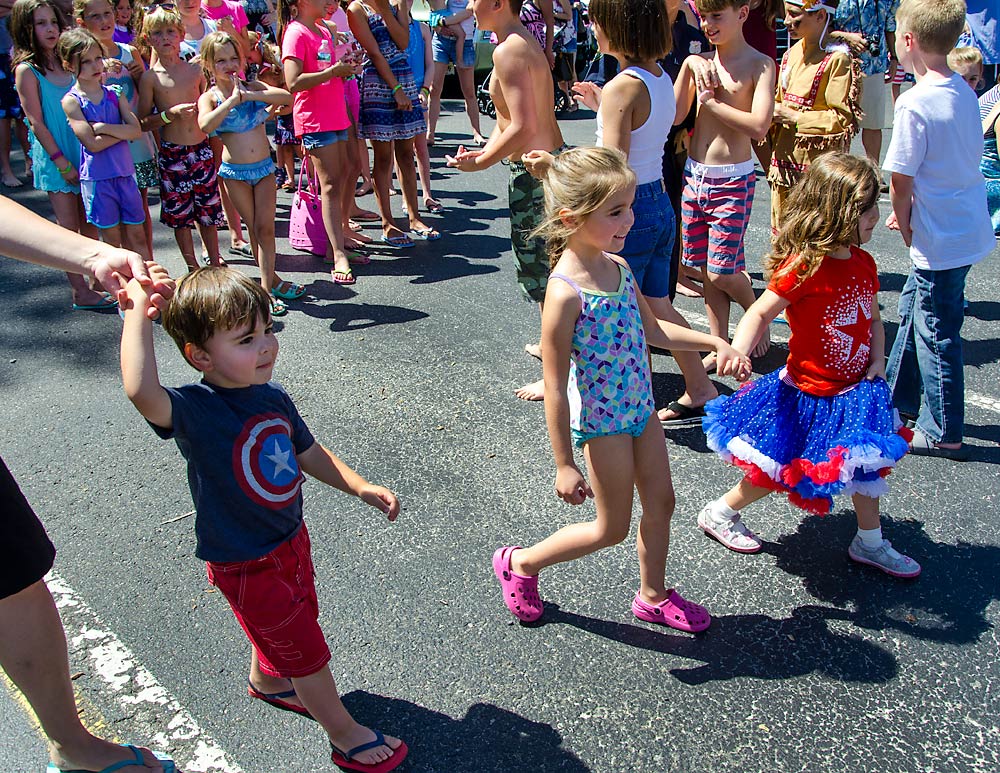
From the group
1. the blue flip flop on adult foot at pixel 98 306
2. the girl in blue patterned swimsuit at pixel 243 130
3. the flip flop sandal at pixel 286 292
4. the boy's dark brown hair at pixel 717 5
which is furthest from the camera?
the flip flop sandal at pixel 286 292

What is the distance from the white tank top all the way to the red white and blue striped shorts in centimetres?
51

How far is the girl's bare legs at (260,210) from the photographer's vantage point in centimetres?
565

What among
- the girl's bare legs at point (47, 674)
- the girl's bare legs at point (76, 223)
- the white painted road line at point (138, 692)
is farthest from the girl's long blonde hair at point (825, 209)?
the girl's bare legs at point (76, 223)

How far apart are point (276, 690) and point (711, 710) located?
1314 mm

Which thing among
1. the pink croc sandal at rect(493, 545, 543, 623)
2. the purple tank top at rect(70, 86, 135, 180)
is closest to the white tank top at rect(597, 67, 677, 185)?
the pink croc sandal at rect(493, 545, 543, 623)

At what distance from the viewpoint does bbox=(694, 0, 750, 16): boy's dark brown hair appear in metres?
4.19

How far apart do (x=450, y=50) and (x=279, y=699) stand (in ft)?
29.2

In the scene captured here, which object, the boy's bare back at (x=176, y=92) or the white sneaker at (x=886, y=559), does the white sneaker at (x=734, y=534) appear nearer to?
the white sneaker at (x=886, y=559)

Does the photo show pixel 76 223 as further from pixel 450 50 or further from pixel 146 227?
pixel 450 50

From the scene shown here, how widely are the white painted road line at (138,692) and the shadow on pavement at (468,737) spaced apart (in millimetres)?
432

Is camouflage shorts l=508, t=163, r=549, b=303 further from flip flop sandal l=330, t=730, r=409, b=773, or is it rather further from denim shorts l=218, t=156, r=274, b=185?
flip flop sandal l=330, t=730, r=409, b=773

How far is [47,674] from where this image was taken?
7.54 feet

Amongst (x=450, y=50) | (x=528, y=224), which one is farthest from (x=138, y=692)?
(x=450, y=50)

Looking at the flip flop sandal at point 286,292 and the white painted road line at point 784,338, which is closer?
the white painted road line at point 784,338
